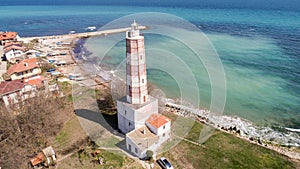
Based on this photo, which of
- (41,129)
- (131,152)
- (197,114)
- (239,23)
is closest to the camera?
(131,152)

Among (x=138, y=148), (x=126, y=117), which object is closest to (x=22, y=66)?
(x=126, y=117)

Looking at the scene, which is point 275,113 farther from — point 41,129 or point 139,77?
point 41,129

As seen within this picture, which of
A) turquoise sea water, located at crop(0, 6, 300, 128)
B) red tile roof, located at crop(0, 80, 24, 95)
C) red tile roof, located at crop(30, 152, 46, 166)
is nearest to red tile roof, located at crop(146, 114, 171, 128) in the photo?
red tile roof, located at crop(30, 152, 46, 166)

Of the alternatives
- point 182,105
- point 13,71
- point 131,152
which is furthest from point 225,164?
point 13,71

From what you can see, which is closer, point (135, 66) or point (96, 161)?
point (96, 161)

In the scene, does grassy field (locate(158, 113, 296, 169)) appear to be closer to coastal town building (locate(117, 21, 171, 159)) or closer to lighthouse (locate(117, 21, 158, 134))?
coastal town building (locate(117, 21, 171, 159))

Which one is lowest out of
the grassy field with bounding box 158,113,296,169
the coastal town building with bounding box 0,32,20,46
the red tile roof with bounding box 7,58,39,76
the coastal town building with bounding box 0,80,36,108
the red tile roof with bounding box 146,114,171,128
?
the grassy field with bounding box 158,113,296,169

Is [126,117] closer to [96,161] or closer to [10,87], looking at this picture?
[96,161]
